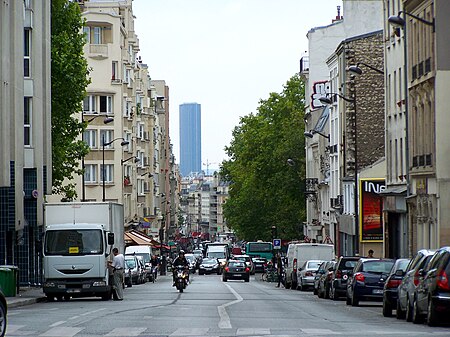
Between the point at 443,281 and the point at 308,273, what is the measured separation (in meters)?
34.9

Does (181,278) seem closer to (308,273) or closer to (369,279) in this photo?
(308,273)

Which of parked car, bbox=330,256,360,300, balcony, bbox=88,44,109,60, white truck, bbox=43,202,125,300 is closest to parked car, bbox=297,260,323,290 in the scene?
parked car, bbox=330,256,360,300

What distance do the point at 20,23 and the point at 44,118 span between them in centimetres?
756

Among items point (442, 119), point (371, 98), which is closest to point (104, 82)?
point (371, 98)

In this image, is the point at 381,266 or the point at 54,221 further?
the point at 54,221

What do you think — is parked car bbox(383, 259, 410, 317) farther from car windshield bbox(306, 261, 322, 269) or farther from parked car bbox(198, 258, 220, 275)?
parked car bbox(198, 258, 220, 275)

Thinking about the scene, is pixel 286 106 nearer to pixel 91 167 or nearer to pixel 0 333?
pixel 91 167

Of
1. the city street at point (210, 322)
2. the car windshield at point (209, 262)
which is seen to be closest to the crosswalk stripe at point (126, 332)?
the city street at point (210, 322)

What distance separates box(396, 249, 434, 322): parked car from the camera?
24.5 meters

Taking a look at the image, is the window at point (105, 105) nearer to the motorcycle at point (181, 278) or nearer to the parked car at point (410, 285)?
the motorcycle at point (181, 278)

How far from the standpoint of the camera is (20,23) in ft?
158

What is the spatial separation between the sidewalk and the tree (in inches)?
462

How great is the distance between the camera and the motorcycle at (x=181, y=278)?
47469mm

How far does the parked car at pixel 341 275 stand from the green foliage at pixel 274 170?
60670mm
